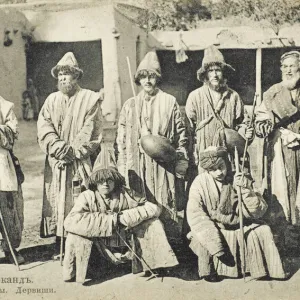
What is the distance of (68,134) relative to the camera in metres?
6.22

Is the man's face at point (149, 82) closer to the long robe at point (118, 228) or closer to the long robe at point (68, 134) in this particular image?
the long robe at point (68, 134)

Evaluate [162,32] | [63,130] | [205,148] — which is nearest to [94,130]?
[63,130]

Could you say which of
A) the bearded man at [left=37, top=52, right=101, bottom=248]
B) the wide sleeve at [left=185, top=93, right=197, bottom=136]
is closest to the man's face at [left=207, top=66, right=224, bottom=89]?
the wide sleeve at [left=185, top=93, right=197, bottom=136]

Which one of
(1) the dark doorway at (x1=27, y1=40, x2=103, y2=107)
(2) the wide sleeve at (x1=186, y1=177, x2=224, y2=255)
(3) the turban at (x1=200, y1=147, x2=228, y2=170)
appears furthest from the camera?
(1) the dark doorway at (x1=27, y1=40, x2=103, y2=107)

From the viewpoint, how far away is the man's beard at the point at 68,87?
244 inches

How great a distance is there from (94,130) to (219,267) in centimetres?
154

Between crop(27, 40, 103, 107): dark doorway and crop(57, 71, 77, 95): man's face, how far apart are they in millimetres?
831

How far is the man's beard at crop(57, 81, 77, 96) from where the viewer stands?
6.20 metres

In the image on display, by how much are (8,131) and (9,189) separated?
0.47 metres

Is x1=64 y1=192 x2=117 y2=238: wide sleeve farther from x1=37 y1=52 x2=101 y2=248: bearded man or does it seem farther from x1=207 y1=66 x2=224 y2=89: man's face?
x1=207 y1=66 x2=224 y2=89: man's face

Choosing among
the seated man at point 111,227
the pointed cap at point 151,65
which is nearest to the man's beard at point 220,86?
the pointed cap at point 151,65

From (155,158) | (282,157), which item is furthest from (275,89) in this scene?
(155,158)

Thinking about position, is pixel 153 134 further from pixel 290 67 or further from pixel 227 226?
pixel 290 67

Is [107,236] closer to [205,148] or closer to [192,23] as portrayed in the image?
[205,148]
